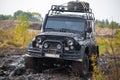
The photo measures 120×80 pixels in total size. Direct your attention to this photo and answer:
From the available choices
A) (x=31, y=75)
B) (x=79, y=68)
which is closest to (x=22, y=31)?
(x=31, y=75)

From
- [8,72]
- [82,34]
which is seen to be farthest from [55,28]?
[8,72]

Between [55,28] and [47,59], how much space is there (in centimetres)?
150

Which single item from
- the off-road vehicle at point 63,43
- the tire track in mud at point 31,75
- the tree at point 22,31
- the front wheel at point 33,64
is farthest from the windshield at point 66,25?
the tree at point 22,31

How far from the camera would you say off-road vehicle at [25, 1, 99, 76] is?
13.0 m

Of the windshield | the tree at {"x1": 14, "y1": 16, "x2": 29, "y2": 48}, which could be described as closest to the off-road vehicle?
the windshield

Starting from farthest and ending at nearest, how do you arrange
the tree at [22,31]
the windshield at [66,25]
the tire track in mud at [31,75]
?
the tree at [22,31] → the windshield at [66,25] → the tire track in mud at [31,75]

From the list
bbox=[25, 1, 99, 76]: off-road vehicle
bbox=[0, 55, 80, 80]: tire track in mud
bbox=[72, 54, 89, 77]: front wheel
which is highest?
bbox=[25, 1, 99, 76]: off-road vehicle

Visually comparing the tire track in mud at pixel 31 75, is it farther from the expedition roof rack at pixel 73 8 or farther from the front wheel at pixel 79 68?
the expedition roof rack at pixel 73 8

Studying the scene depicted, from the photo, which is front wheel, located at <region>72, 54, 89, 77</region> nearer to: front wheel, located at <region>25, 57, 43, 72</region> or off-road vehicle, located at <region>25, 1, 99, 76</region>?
off-road vehicle, located at <region>25, 1, 99, 76</region>

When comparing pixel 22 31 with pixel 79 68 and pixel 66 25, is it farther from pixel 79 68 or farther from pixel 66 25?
pixel 79 68

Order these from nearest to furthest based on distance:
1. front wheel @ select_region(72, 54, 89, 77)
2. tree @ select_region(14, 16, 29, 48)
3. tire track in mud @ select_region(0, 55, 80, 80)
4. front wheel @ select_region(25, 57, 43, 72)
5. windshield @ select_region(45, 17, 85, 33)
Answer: tire track in mud @ select_region(0, 55, 80, 80) < front wheel @ select_region(72, 54, 89, 77) < front wheel @ select_region(25, 57, 43, 72) < windshield @ select_region(45, 17, 85, 33) < tree @ select_region(14, 16, 29, 48)

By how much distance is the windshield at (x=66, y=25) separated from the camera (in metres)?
14.5

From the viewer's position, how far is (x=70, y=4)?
677 inches

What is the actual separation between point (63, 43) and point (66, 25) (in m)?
1.68
